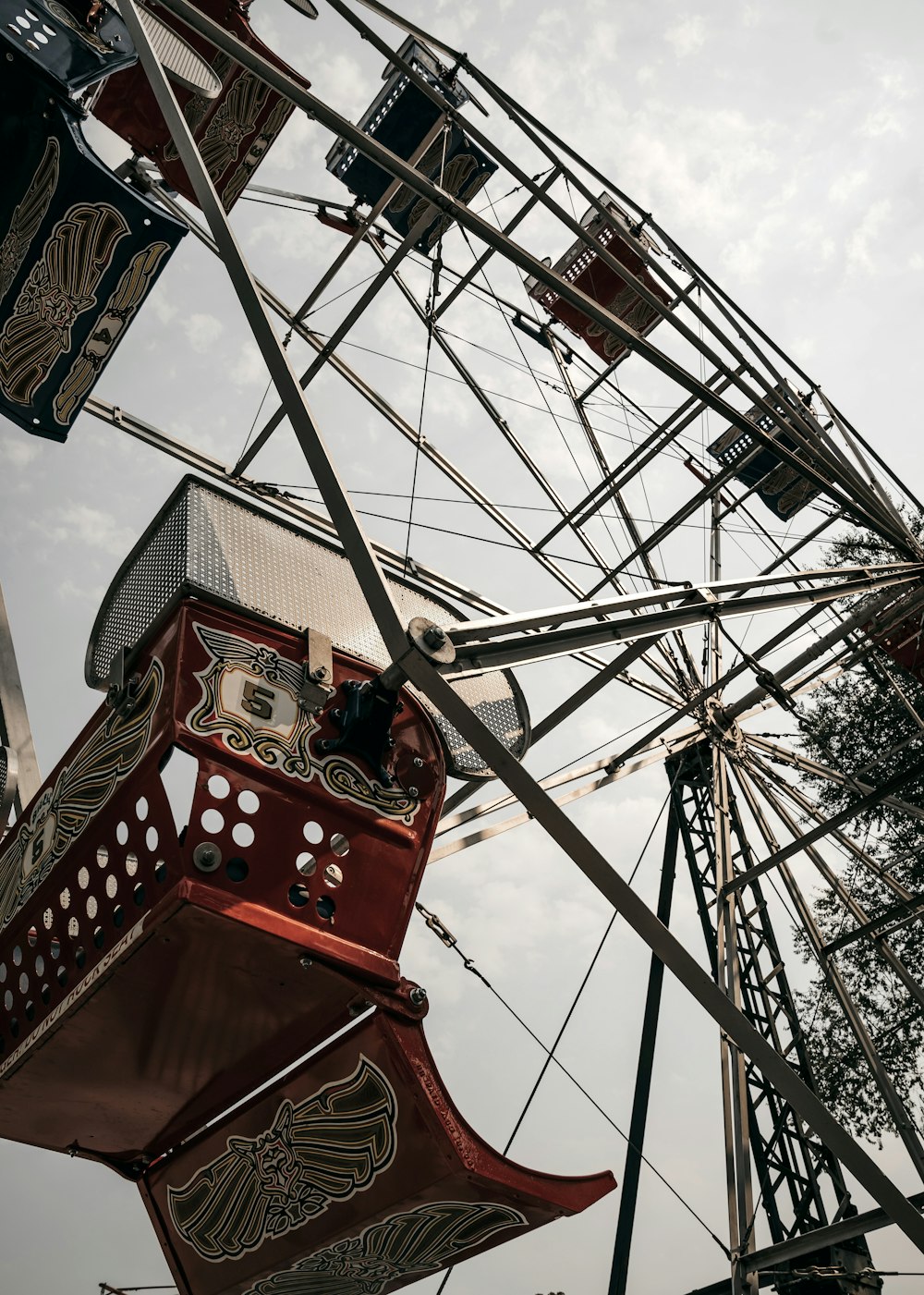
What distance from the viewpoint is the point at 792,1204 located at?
9.08 m

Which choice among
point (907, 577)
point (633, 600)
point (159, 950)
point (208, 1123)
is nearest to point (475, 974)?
point (208, 1123)

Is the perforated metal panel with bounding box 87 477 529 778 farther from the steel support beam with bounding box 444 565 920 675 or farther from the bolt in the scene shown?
the bolt

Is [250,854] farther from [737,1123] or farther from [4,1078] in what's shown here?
[737,1123]

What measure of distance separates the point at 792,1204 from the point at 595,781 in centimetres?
384

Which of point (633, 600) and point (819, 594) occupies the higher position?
point (819, 594)

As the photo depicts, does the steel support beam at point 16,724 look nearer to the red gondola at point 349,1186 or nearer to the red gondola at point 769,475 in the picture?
the red gondola at point 349,1186

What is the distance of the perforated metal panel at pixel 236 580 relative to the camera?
188 inches

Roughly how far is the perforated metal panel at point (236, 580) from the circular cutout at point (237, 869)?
1.12m

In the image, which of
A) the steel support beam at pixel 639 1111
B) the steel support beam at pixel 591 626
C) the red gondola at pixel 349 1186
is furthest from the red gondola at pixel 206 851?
the steel support beam at pixel 639 1111

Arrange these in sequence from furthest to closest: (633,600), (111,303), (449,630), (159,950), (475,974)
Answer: (475,974)
(111,303)
(633,600)
(449,630)
(159,950)

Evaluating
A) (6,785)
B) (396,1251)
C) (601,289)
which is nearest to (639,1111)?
(396,1251)

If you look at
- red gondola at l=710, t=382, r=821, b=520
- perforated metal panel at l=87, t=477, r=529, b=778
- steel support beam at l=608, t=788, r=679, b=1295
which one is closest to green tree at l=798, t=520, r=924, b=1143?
red gondola at l=710, t=382, r=821, b=520

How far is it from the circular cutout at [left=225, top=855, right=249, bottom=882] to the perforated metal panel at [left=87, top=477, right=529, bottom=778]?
44.3 inches

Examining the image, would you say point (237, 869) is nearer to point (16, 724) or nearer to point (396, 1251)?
point (396, 1251)
